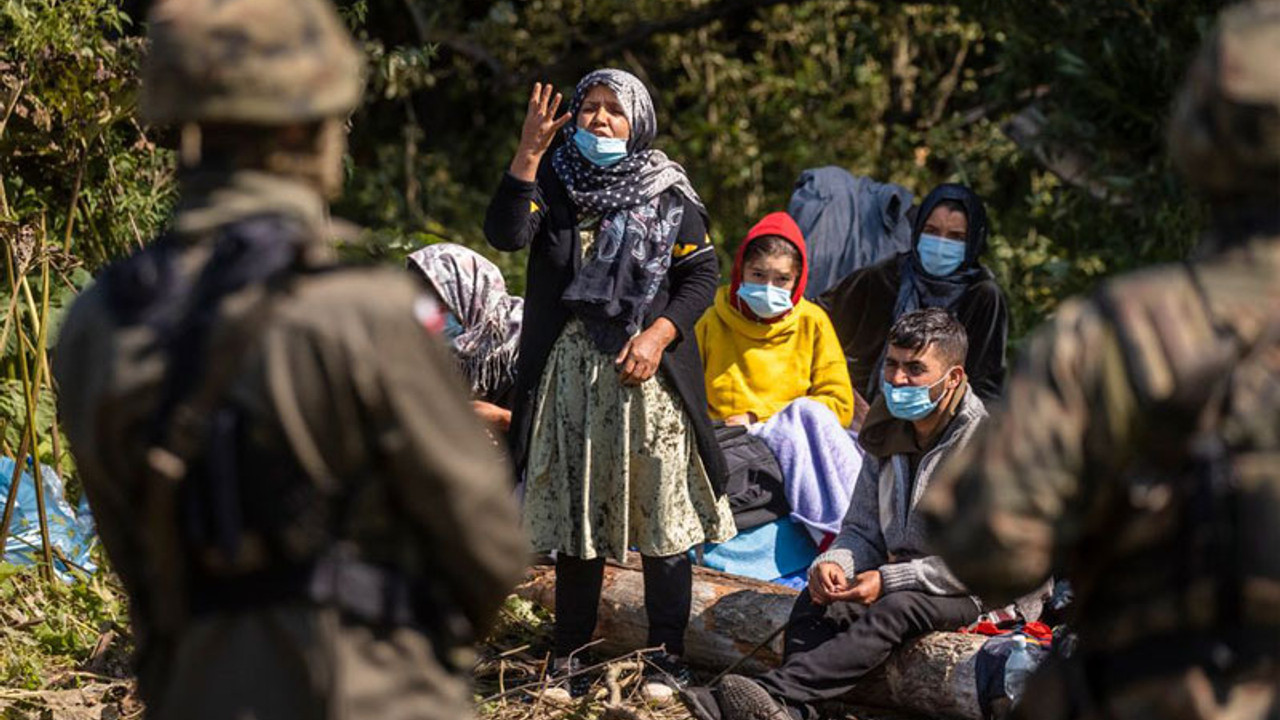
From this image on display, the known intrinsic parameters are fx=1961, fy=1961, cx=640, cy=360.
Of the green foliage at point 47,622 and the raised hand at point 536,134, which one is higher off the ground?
the raised hand at point 536,134

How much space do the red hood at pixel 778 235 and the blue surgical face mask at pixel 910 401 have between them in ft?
3.61

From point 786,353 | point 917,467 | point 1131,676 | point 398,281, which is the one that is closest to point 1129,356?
point 1131,676

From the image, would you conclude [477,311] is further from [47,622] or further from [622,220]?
[47,622]

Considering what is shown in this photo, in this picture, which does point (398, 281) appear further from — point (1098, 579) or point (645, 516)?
point (645, 516)

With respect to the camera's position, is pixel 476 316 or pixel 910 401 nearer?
pixel 910 401

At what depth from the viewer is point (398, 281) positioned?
9.36 ft

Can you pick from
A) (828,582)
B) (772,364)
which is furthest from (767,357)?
(828,582)

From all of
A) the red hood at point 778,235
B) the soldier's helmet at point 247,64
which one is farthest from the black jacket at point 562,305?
the soldier's helmet at point 247,64

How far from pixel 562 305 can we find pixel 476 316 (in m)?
0.79

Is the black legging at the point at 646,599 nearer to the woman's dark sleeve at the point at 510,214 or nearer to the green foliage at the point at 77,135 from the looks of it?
the woman's dark sleeve at the point at 510,214

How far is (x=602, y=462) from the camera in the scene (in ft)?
19.3

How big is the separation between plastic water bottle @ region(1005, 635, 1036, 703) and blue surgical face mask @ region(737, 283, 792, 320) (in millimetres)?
1798

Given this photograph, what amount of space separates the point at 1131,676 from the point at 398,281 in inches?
48.3

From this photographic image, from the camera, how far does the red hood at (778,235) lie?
22.4 feet
